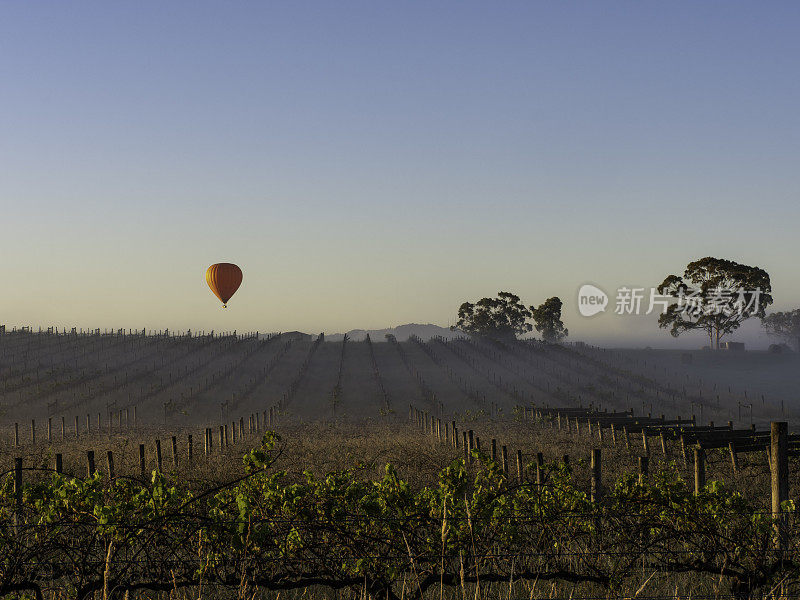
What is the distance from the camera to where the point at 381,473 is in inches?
810

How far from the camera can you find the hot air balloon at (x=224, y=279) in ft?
166

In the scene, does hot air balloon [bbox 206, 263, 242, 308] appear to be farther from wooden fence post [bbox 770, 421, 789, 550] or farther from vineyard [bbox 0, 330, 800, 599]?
wooden fence post [bbox 770, 421, 789, 550]

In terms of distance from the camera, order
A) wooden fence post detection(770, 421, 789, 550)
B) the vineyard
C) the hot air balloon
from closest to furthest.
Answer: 1. the vineyard
2. wooden fence post detection(770, 421, 789, 550)
3. the hot air balloon

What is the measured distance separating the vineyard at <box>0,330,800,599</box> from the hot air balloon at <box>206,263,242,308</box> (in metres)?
10.0

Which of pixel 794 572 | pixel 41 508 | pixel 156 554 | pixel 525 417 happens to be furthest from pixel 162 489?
pixel 525 417

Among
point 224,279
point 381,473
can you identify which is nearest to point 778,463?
point 381,473

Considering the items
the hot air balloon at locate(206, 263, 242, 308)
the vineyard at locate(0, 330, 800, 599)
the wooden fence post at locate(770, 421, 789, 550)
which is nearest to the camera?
the vineyard at locate(0, 330, 800, 599)

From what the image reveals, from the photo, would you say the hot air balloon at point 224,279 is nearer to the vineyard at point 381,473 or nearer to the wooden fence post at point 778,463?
the vineyard at point 381,473

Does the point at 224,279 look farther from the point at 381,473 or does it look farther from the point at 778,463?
the point at 778,463

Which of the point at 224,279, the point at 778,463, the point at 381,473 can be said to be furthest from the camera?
the point at 224,279

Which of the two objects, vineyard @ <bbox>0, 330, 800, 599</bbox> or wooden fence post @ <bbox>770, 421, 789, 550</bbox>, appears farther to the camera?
wooden fence post @ <bbox>770, 421, 789, 550</bbox>

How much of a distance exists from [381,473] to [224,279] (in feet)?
110

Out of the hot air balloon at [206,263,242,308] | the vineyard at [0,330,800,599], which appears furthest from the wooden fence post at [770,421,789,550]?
the hot air balloon at [206,263,242,308]

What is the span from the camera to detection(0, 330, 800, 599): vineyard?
23.4 feet
